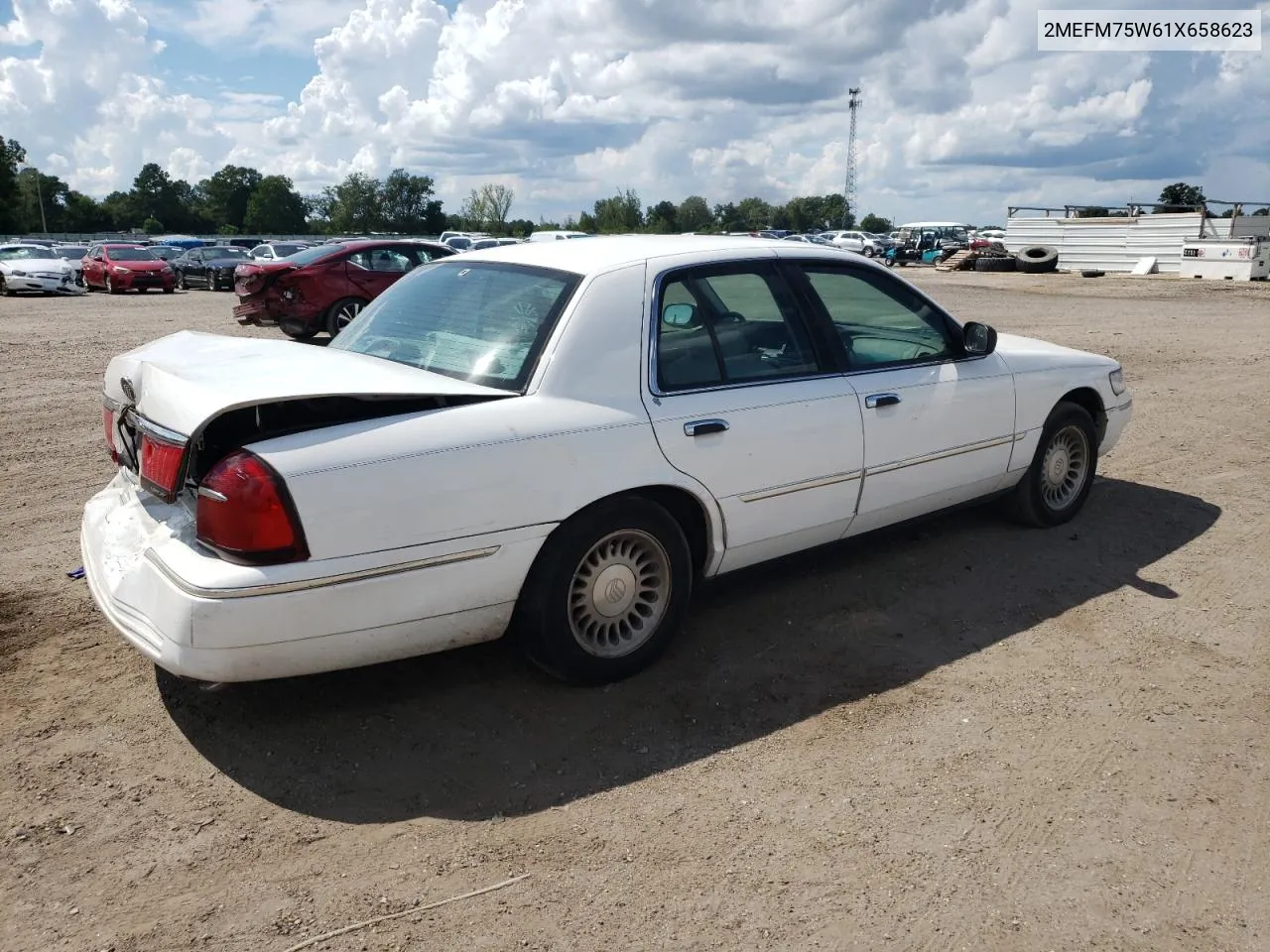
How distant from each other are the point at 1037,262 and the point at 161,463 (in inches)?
1462

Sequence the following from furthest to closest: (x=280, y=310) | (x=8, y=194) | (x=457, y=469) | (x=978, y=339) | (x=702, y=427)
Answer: (x=8, y=194) < (x=280, y=310) < (x=978, y=339) < (x=702, y=427) < (x=457, y=469)

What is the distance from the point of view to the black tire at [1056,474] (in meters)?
5.27

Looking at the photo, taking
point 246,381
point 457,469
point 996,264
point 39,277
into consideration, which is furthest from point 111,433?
point 996,264

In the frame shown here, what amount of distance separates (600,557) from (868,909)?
1473 millimetres

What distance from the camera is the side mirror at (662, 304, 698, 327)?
12.6 feet

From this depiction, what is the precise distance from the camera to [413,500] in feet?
10.0

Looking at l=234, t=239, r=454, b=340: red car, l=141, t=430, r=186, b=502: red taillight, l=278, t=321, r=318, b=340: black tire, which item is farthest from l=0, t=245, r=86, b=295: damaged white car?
l=141, t=430, r=186, b=502: red taillight

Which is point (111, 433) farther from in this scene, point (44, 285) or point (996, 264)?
point (996, 264)

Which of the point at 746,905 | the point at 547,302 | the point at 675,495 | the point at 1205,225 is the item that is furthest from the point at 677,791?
the point at 1205,225

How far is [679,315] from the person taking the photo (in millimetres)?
3883

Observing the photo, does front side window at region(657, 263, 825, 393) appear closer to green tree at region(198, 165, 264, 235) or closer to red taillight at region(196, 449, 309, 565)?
red taillight at region(196, 449, 309, 565)

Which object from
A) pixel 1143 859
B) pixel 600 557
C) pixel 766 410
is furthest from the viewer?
pixel 766 410

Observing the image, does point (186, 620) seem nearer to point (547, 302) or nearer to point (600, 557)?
point (600, 557)

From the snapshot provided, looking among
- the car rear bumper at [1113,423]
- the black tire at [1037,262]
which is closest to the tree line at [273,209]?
the black tire at [1037,262]
